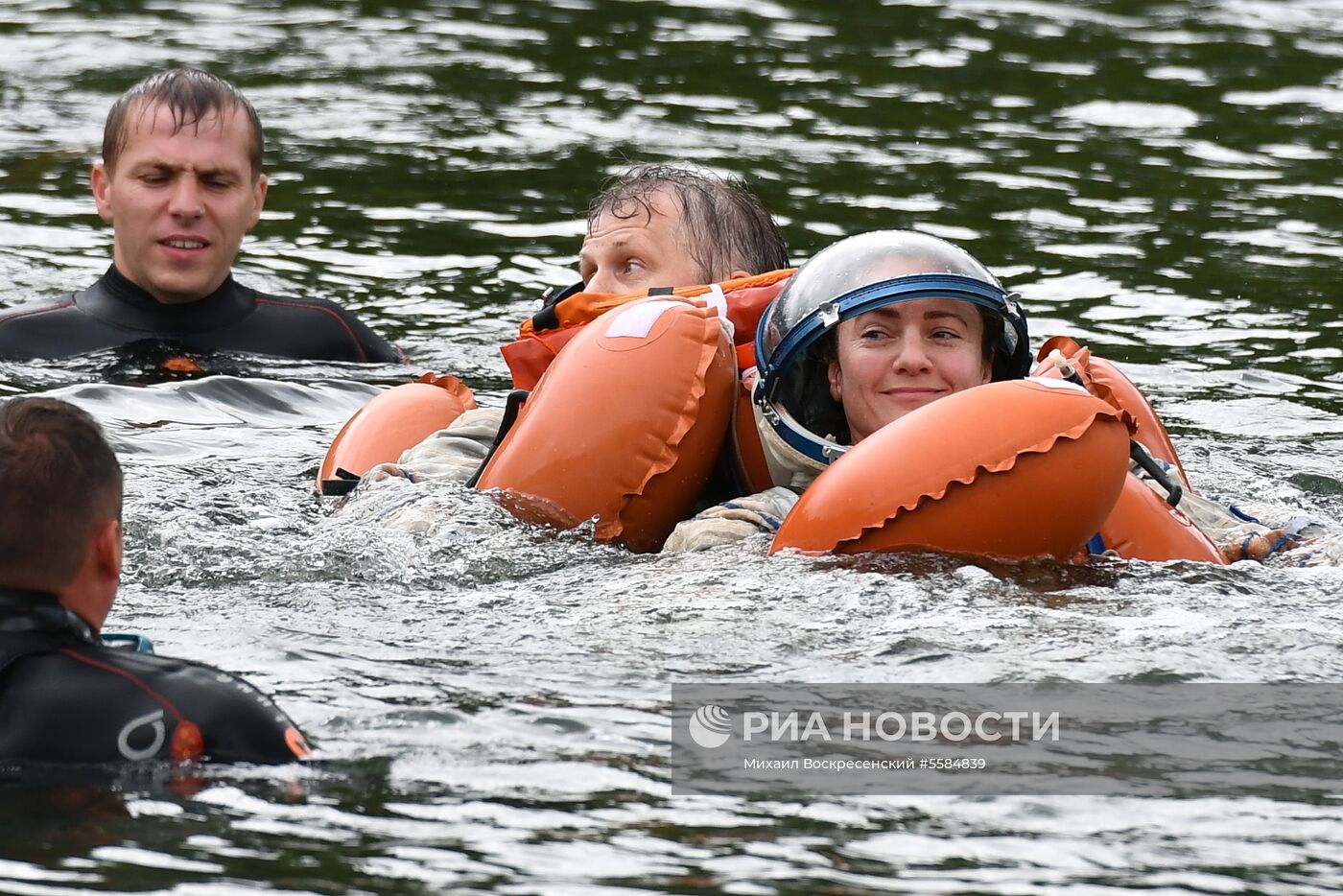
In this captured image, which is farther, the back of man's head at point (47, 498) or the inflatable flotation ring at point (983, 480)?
the inflatable flotation ring at point (983, 480)

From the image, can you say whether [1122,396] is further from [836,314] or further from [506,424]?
[506,424]

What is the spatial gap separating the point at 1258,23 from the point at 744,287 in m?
12.7

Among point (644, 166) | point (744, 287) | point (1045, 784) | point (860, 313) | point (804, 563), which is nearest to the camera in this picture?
point (1045, 784)

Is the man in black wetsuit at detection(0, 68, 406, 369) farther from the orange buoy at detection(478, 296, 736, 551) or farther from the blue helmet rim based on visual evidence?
the blue helmet rim

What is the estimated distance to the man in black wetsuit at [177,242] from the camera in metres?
9.12

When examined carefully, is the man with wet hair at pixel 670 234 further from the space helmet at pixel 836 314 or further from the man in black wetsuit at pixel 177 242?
the man in black wetsuit at pixel 177 242

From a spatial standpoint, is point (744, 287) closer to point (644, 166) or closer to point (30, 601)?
point (644, 166)

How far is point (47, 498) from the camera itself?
4.09m

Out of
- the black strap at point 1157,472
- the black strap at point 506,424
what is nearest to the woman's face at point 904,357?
the black strap at point 1157,472

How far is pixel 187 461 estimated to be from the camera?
7582 millimetres

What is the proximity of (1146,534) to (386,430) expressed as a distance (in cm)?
278

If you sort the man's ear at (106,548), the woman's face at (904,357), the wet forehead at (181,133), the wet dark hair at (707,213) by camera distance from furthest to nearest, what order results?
the wet forehead at (181,133) → the wet dark hair at (707,213) → the woman's face at (904,357) → the man's ear at (106,548)

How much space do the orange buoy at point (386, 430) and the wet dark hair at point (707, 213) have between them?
34.9 inches

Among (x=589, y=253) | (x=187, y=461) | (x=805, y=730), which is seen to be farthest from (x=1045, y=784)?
(x=187, y=461)
